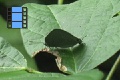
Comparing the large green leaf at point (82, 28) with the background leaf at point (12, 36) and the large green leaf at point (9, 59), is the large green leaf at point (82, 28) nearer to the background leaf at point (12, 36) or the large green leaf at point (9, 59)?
the large green leaf at point (9, 59)

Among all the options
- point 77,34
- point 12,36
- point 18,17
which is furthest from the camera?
point 12,36

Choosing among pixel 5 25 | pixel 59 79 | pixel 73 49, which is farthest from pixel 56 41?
pixel 5 25

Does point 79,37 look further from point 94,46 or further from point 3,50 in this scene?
point 3,50

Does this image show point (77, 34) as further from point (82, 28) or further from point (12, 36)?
point (12, 36)

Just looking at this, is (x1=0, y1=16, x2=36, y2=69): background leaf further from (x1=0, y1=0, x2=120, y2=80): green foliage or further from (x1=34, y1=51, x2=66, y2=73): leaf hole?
(x1=0, y1=0, x2=120, y2=80): green foliage

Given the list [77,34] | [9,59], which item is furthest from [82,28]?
[9,59]

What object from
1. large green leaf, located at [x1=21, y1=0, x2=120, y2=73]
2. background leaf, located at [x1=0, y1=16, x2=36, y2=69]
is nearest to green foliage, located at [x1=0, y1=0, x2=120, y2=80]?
large green leaf, located at [x1=21, y1=0, x2=120, y2=73]
